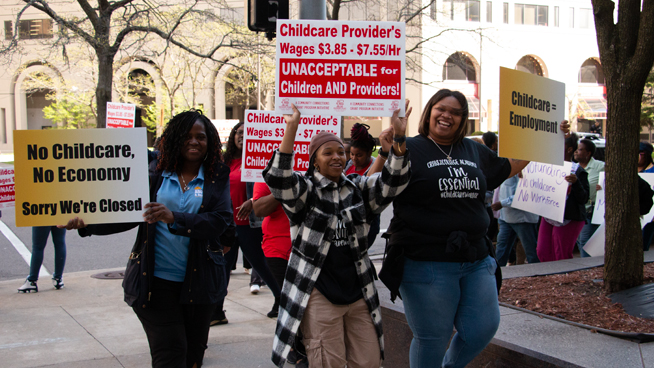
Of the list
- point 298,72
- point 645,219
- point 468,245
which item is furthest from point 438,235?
point 645,219

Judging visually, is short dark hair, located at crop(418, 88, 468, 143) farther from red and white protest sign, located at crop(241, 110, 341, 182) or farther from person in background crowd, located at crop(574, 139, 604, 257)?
person in background crowd, located at crop(574, 139, 604, 257)

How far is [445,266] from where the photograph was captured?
332cm

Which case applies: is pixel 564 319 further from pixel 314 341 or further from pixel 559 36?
pixel 559 36

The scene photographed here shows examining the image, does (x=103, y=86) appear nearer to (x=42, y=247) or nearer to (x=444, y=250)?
(x=42, y=247)

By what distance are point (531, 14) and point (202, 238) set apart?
2182 inches

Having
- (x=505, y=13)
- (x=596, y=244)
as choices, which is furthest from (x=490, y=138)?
(x=505, y=13)

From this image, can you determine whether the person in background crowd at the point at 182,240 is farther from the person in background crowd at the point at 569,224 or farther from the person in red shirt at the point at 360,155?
the person in background crowd at the point at 569,224

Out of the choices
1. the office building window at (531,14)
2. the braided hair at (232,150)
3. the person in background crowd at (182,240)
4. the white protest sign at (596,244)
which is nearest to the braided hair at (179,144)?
the person in background crowd at (182,240)

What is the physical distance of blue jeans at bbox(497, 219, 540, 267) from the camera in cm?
702

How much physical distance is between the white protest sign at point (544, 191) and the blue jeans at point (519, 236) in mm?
393

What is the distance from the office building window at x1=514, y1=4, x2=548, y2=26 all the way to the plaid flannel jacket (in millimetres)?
53823

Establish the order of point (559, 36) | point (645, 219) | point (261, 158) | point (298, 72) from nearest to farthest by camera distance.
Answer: point (298, 72) < point (261, 158) < point (645, 219) < point (559, 36)

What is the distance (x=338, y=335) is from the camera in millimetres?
3230

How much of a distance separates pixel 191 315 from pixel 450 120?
6.24 feet
